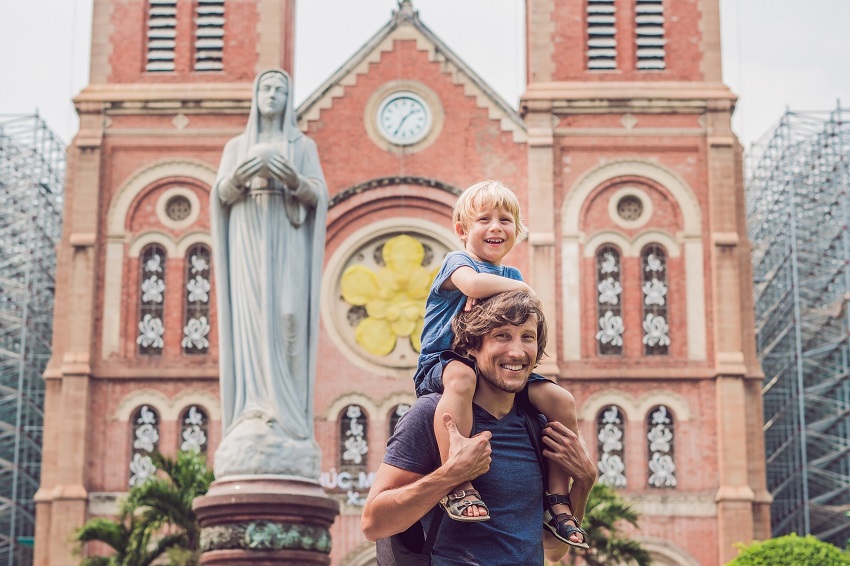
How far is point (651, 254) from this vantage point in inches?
1348

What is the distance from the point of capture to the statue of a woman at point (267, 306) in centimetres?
1510

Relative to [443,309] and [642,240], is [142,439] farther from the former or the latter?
[443,309]

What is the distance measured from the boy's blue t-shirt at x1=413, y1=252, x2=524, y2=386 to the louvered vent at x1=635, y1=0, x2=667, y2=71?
30537mm

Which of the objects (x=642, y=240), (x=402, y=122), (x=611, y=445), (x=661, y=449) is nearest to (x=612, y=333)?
(x=642, y=240)

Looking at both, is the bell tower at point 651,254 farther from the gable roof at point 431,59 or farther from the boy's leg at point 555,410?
the boy's leg at point 555,410

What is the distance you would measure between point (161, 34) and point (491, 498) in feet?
106

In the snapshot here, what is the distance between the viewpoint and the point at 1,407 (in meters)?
42.6

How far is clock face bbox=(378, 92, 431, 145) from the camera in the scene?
34844 millimetres

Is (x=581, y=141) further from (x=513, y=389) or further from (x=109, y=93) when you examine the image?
(x=513, y=389)

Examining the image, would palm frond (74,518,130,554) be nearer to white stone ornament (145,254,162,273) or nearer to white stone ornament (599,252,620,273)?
white stone ornament (145,254,162,273)

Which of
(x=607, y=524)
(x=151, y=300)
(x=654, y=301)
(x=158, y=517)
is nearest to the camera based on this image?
(x=158, y=517)

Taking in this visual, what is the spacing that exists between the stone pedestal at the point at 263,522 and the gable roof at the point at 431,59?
813 inches

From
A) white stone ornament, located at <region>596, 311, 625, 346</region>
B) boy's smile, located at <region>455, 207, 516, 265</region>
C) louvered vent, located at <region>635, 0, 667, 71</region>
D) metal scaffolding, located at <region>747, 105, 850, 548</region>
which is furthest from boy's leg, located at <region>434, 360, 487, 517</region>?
metal scaffolding, located at <region>747, 105, 850, 548</region>

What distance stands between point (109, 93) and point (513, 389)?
31.3 metres
